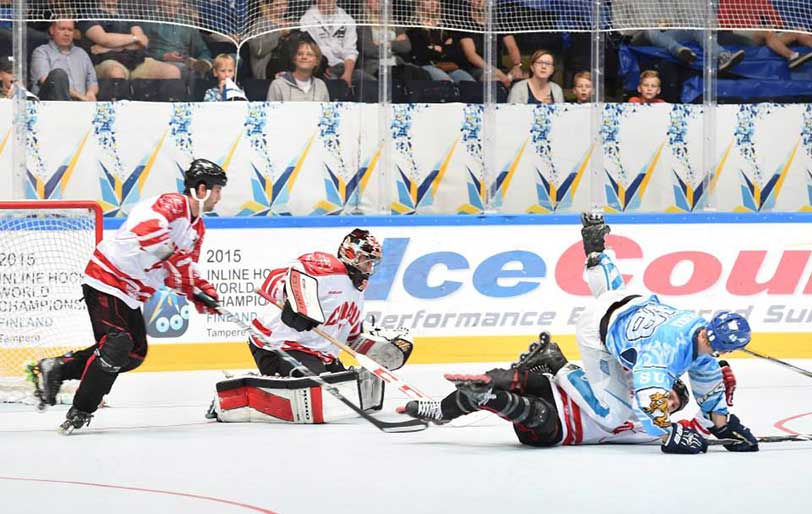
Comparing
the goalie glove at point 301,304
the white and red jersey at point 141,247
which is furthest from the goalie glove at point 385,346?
the white and red jersey at point 141,247

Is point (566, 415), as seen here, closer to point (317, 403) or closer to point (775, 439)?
point (775, 439)

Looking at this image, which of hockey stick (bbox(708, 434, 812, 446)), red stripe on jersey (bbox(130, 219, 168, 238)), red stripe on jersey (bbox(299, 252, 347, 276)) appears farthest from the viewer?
red stripe on jersey (bbox(299, 252, 347, 276))

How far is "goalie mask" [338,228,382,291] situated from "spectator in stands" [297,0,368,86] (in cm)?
221

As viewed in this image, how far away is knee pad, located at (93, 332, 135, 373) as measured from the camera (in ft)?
19.1

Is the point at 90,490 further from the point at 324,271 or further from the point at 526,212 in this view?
the point at 526,212

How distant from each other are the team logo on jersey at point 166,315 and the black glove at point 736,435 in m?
3.64

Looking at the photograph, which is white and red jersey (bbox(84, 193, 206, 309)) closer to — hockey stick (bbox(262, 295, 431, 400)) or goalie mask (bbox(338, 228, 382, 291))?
hockey stick (bbox(262, 295, 431, 400))

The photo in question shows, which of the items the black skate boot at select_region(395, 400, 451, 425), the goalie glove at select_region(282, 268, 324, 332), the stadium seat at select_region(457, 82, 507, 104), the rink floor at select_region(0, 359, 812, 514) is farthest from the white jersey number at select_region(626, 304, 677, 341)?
the stadium seat at select_region(457, 82, 507, 104)

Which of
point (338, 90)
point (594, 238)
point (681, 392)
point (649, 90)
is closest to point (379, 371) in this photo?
point (594, 238)

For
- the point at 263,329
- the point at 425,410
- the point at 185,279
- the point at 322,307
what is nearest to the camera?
the point at 425,410

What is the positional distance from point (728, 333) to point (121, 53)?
4659mm

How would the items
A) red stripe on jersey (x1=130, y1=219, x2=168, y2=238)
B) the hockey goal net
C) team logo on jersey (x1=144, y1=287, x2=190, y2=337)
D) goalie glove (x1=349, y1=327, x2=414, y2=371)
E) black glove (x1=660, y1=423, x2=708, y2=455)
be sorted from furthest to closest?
team logo on jersey (x1=144, y1=287, x2=190, y2=337), the hockey goal net, goalie glove (x1=349, y1=327, x2=414, y2=371), red stripe on jersey (x1=130, y1=219, x2=168, y2=238), black glove (x1=660, y1=423, x2=708, y2=455)

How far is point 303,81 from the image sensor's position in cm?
852

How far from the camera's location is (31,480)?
471 cm
